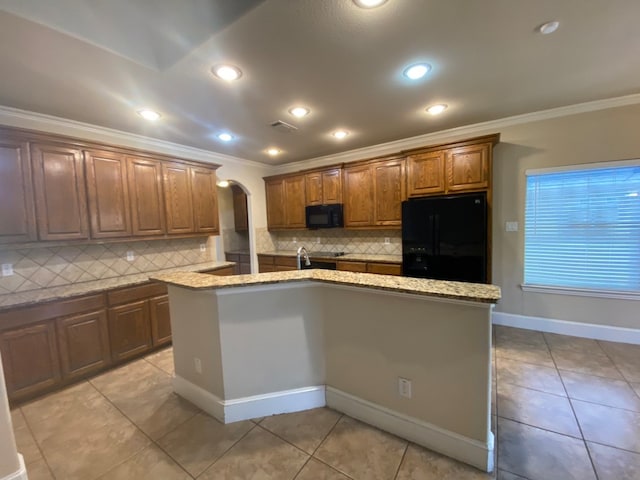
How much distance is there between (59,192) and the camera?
2564mm

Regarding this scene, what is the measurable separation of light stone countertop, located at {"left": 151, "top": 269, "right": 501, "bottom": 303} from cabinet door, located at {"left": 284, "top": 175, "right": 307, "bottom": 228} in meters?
2.86

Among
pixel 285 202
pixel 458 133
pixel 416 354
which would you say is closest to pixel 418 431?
pixel 416 354

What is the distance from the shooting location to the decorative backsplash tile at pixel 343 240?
13.9 ft

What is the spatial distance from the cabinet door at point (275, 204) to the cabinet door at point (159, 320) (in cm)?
244

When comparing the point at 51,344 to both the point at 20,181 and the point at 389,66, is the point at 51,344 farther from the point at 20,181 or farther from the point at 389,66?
the point at 389,66

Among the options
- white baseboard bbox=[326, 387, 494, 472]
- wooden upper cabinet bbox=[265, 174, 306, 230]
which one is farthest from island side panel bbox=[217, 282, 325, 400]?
wooden upper cabinet bbox=[265, 174, 306, 230]

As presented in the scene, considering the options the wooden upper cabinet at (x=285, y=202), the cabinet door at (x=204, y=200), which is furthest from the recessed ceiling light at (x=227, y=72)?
the wooden upper cabinet at (x=285, y=202)

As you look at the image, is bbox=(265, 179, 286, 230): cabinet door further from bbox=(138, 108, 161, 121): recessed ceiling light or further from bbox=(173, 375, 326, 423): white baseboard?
bbox=(173, 375, 326, 423): white baseboard

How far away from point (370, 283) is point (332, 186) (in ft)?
9.83

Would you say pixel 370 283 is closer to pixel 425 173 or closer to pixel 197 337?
pixel 197 337

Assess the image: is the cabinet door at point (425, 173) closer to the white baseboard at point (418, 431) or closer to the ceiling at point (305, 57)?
the ceiling at point (305, 57)

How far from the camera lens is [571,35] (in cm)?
173

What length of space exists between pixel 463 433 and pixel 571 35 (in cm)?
260

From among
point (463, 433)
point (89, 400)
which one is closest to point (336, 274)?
point (463, 433)
